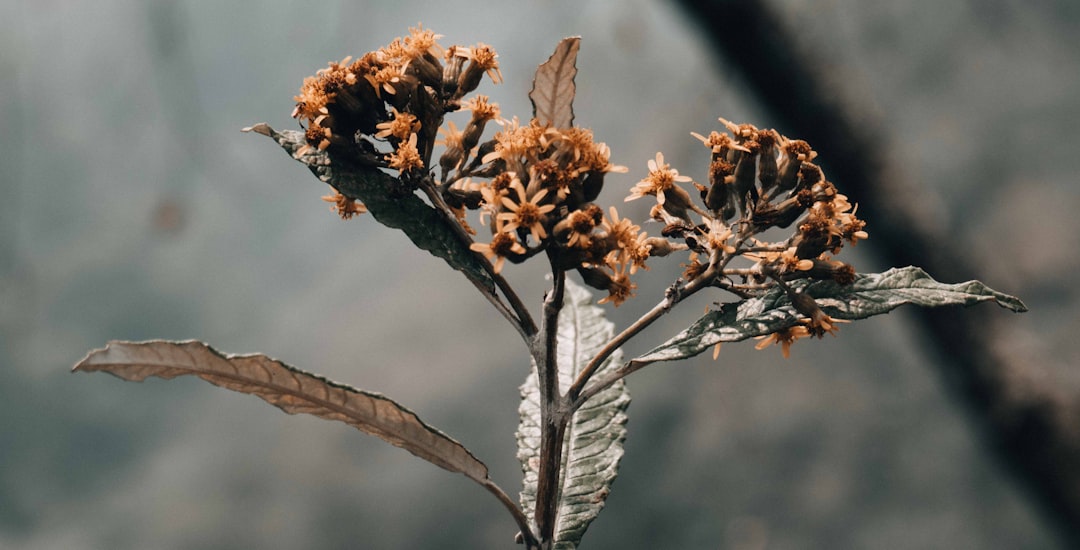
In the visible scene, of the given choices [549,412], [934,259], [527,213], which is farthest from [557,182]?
[934,259]

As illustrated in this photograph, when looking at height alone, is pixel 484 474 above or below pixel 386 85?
below

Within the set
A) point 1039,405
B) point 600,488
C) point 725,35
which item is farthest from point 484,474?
point 1039,405

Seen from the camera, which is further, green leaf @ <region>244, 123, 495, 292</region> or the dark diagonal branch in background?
the dark diagonal branch in background

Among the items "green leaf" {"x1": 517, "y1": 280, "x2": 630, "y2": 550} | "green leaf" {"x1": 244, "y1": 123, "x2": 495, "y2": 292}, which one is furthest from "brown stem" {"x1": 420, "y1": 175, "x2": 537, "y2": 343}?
"green leaf" {"x1": 517, "y1": 280, "x2": 630, "y2": 550}

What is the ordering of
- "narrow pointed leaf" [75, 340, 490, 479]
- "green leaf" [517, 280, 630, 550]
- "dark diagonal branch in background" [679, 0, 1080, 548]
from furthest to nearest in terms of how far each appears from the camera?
"dark diagonal branch in background" [679, 0, 1080, 548]
"green leaf" [517, 280, 630, 550]
"narrow pointed leaf" [75, 340, 490, 479]

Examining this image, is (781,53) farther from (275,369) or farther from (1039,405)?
(275,369)

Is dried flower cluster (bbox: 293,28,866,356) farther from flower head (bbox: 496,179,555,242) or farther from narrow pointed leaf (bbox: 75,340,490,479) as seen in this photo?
narrow pointed leaf (bbox: 75,340,490,479)
